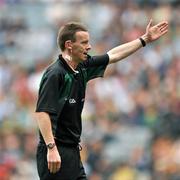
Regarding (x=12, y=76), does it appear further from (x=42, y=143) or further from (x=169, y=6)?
(x=42, y=143)

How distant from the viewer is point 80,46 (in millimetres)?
7992

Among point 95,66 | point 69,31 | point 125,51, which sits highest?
point 69,31

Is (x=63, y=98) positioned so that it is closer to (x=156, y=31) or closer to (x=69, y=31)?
(x=69, y=31)

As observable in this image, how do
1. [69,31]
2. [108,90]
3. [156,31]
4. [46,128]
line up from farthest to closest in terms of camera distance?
[108,90] → [156,31] → [69,31] → [46,128]

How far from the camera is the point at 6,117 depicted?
1600 cm

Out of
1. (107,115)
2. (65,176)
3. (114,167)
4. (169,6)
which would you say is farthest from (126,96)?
(65,176)

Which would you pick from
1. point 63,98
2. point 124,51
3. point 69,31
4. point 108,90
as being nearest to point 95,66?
point 124,51

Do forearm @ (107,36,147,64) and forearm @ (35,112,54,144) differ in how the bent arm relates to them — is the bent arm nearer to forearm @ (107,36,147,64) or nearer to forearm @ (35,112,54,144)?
forearm @ (107,36,147,64)

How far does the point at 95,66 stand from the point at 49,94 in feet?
2.89

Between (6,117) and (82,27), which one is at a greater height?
(82,27)

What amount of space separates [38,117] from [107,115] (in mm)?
7761

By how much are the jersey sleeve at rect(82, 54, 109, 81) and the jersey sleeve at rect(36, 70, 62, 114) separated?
634 mm

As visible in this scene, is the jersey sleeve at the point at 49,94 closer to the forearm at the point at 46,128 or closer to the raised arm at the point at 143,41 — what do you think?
the forearm at the point at 46,128

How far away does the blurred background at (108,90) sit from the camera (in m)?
14.3
